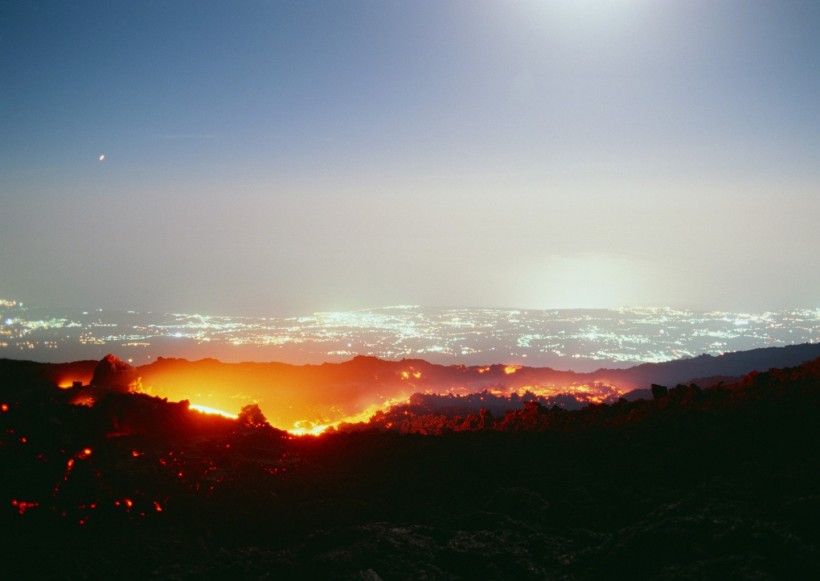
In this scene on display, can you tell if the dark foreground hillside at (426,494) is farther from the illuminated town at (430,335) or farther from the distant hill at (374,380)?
the illuminated town at (430,335)

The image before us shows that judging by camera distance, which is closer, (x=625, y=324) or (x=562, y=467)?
(x=562, y=467)

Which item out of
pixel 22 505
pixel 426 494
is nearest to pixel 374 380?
pixel 426 494

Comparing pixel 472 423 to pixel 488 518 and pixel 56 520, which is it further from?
pixel 56 520

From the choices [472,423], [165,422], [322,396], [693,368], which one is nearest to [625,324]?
[693,368]

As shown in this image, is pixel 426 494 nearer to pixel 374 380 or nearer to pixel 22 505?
pixel 22 505

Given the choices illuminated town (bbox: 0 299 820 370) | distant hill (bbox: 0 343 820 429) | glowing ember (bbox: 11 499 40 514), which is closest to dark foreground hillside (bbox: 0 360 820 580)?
glowing ember (bbox: 11 499 40 514)

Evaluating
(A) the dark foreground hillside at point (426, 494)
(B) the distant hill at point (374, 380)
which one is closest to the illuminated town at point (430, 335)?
(B) the distant hill at point (374, 380)

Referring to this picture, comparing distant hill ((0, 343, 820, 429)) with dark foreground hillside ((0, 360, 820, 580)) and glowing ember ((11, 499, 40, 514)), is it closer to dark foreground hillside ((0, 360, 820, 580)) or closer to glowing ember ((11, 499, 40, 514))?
dark foreground hillside ((0, 360, 820, 580))
